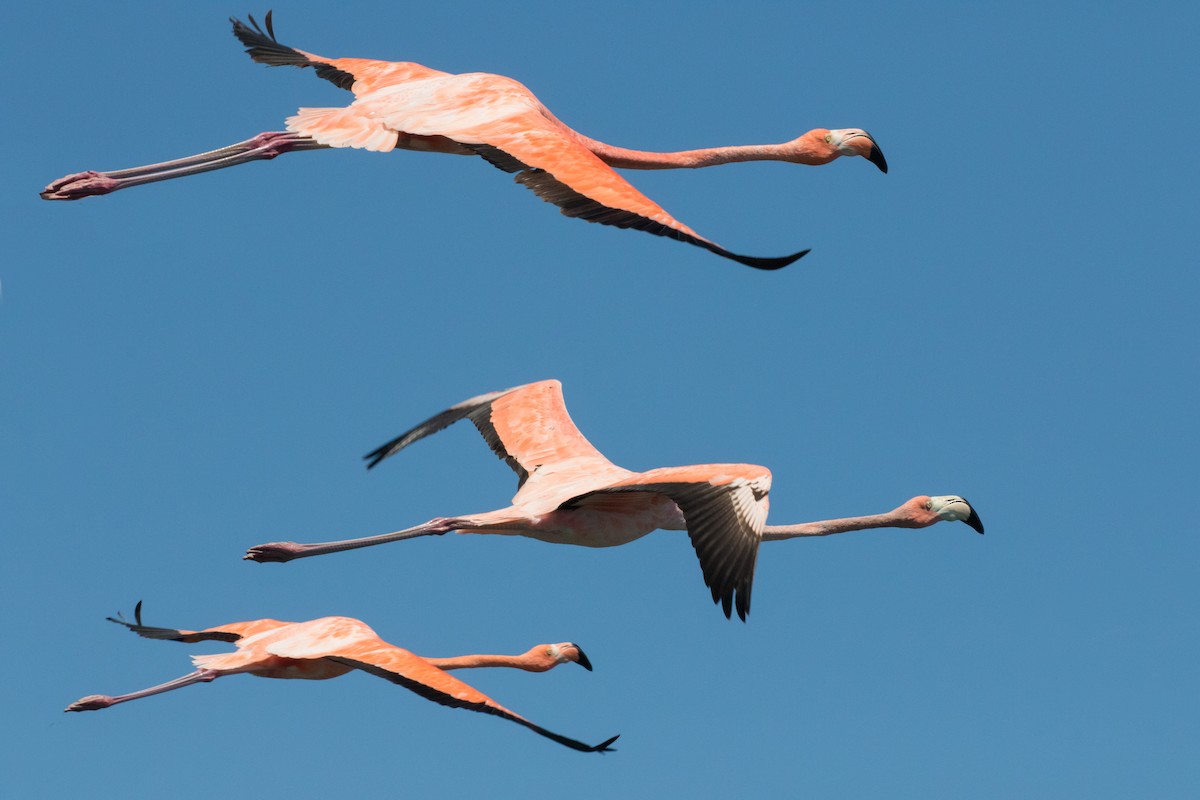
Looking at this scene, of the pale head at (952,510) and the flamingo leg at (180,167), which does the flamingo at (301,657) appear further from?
the pale head at (952,510)

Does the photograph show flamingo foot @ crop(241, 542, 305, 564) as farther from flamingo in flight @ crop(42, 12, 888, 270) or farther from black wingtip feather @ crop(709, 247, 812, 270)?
black wingtip feather @ crop(709, 247, 812, 270)

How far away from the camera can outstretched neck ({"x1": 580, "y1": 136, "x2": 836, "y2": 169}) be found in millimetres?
23500

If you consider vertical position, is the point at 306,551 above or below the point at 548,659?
above

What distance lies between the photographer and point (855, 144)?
23.5 meters

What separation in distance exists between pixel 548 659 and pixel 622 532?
9.05 feet

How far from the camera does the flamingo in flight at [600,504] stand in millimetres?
19469

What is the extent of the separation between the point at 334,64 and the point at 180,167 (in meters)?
2.79

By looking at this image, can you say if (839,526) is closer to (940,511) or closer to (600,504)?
(940,511)

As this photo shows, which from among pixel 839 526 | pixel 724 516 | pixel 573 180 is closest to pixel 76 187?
pixel 573 180

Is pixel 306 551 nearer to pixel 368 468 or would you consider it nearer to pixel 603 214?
pixel 368 468

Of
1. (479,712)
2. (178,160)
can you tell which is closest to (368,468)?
(178,160)

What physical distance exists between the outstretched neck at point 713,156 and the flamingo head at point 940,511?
3.69m

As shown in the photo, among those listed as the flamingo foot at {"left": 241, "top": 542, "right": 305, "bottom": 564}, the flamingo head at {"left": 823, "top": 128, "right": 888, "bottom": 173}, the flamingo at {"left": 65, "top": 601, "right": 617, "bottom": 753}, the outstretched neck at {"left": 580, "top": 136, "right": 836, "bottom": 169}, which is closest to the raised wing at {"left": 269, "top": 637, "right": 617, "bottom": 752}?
the flamingo at {"left": 65, "top": 601, "right": 617, "bottom": 753}

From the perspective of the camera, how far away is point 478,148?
20.2 meters
